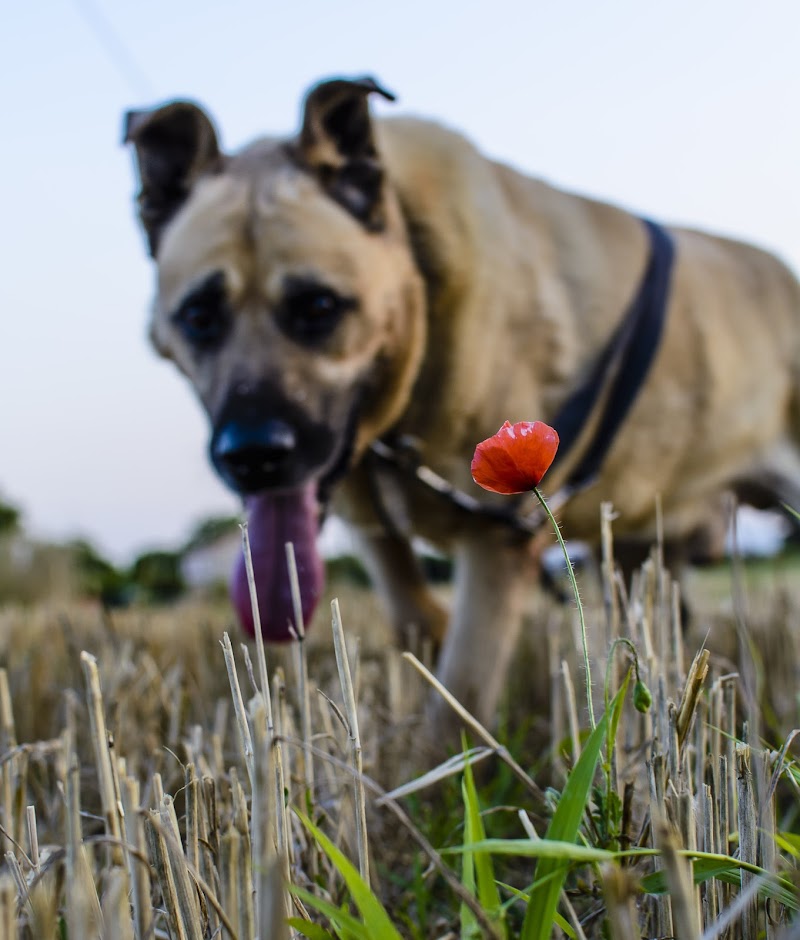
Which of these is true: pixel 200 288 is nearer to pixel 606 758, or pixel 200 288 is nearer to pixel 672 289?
pixel 672 289

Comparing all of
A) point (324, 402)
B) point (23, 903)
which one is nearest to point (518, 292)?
point (324, 402)

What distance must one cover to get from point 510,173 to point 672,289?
1.98 feet

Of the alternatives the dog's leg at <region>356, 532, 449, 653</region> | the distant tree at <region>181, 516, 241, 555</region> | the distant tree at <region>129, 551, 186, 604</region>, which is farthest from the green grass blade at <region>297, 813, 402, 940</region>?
the distant tree at <region>129, 551, 186, 604</region>

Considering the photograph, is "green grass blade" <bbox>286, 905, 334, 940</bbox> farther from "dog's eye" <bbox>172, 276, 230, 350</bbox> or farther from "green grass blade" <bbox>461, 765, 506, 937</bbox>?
"dog's eye" <bbox>172, 276, 230, 350</bbox>

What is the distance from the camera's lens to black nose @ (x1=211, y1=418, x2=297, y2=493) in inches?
80.2

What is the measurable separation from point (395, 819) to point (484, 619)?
1096 millimetres

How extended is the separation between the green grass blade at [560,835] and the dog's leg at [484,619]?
1663 millimetres

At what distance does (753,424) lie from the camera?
3180 millimetres

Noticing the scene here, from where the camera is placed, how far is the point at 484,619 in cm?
246

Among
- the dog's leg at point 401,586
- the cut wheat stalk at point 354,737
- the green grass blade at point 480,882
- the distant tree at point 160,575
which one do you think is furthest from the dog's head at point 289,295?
the distant tree at point 160,575

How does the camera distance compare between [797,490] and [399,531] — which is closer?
[399,531]

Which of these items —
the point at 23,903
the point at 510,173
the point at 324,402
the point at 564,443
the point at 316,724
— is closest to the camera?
the point at 23,903

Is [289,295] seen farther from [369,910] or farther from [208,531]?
[208,531]

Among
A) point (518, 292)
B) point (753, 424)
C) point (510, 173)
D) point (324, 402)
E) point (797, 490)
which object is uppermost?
point (510, 173)
